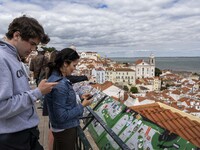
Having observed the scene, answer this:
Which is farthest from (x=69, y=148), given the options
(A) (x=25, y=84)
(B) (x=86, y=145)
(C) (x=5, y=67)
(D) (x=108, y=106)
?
(C) (x=5, y=67)

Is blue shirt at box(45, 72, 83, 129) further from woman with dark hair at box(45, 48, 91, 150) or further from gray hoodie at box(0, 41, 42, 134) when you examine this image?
gray hoodie at box(0, 41, 42, 134)

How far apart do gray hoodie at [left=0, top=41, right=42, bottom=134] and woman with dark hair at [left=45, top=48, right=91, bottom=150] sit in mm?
575

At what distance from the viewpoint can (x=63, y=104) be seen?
2398mm

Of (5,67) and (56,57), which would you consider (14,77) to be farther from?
(56,57)

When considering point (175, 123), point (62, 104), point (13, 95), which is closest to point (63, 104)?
point (62, 104)

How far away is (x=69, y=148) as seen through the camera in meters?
2.59

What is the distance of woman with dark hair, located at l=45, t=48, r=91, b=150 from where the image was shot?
2.40 meters

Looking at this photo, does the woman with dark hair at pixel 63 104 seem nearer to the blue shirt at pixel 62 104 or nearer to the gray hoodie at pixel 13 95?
the blue shirt at pixel 62 104

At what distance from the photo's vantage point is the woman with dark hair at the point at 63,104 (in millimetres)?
2398

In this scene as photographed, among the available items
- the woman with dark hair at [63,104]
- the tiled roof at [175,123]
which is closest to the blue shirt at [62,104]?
the woman with dark hair at [63,104]

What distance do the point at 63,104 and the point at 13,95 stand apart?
793mm

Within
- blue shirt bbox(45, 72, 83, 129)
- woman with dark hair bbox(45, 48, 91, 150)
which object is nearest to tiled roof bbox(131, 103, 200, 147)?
woman with dark hair bbox(45, 48, 91, 150)

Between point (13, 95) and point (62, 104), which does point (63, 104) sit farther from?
point (13, 95)

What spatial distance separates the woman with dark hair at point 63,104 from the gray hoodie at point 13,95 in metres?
0.58
